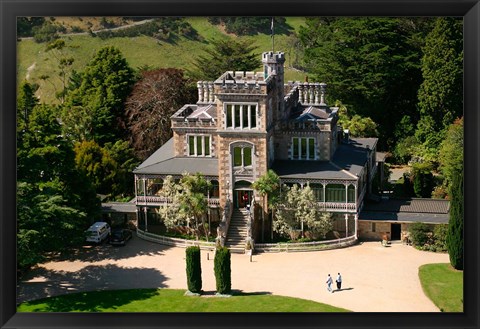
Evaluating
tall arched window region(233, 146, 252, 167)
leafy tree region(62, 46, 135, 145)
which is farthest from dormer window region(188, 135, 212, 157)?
leafy tree region(62, 46, 135, 145)

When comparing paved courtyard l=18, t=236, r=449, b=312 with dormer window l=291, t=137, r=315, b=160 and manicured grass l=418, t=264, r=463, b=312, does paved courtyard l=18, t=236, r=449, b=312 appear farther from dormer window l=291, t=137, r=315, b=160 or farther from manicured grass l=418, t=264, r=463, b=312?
dormer window l=291, t=137, r=315, b=160

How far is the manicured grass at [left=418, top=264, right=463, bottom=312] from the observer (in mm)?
38250

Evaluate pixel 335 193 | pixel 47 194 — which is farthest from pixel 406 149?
pixel 47 194

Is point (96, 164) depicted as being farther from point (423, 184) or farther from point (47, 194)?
point (423, 184)

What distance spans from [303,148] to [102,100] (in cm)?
2111

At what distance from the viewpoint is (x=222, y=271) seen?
1549 inches

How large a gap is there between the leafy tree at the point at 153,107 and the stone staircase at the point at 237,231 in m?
15.3

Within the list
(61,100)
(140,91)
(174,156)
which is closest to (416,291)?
(174,156)

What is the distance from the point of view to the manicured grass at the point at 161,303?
3778 centimetres

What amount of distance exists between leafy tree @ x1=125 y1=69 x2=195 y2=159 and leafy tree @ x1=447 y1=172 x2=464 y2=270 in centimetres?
2659

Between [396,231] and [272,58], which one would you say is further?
[272,58]

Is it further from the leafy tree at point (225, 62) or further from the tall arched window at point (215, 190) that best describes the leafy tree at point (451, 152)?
the leafy tree at point (225, 62)

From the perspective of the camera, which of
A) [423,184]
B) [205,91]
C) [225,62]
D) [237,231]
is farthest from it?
[225,62]

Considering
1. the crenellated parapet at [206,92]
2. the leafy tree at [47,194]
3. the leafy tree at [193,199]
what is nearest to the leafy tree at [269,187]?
the leafy tree at [193,199]
